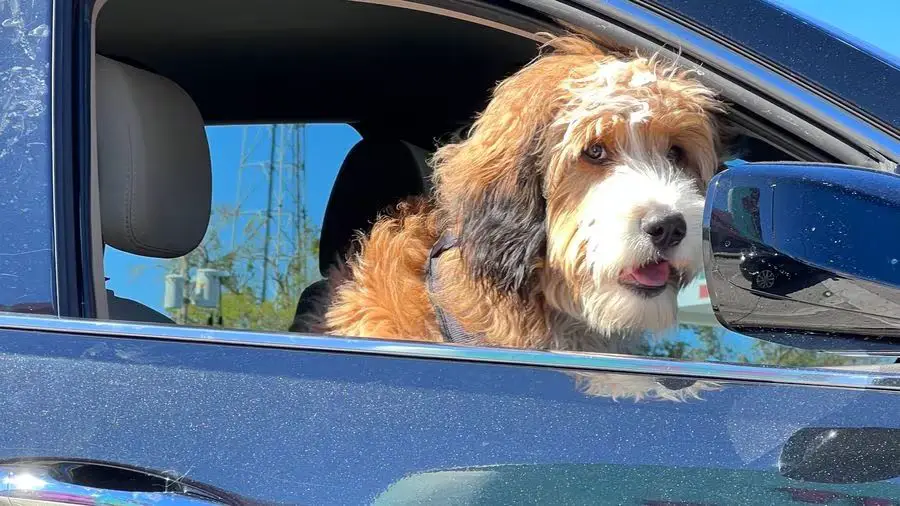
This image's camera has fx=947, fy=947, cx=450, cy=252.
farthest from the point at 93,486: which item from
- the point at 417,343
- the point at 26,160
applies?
the point at 26,160

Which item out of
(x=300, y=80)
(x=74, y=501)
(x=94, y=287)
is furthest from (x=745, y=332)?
(x=300, y=80)

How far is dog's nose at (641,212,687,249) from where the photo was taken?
6.93ft

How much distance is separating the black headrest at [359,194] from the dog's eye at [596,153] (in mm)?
1036

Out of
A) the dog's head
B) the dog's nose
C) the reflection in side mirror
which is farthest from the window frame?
the dog's nose

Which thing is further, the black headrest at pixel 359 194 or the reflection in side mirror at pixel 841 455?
the black headrest at pixel 359 194

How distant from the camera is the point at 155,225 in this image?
7.50ft

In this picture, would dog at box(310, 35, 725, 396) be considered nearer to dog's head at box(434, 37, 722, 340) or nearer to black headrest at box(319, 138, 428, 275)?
dog's head at box(434, 37, 722, 340)

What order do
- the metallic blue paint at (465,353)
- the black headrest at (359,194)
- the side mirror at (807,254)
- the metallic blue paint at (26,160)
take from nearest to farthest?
the side mirror at (807,254), the metallic blue paint at (465,353), the metallic blue paint at (26,160), the black headrest at (359,194)

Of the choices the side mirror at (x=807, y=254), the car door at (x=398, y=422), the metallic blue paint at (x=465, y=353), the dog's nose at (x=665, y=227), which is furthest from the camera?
the dog's nose at (x=665, y=227)

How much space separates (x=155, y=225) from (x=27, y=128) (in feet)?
1.95

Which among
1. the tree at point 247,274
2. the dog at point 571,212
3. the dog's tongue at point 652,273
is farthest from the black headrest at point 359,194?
the dog's tongue at point 652,273

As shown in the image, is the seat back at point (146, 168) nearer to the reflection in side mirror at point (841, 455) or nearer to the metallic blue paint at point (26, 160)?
the metallic blue paint at point (26, 160)

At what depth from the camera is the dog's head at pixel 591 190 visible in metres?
2.16

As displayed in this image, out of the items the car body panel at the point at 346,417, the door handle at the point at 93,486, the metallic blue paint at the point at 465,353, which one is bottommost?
the door handle at the point at 93,486
